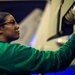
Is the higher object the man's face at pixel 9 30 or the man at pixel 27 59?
the man's face at pixel 9 30

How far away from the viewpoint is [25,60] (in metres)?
1.04

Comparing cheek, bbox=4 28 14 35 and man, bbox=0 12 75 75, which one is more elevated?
cheek, bbox=4 28 14 35

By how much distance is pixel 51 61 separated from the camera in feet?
3.43

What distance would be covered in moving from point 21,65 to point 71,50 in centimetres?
21

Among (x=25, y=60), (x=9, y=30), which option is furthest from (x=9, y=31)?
(x=25, y=60)

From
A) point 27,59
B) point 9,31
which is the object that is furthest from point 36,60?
point 9,31

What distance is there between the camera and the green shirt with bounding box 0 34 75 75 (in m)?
1.04

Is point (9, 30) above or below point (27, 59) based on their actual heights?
above

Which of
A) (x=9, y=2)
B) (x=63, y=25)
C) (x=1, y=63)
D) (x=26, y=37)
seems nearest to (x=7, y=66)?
(x=1, y=63)

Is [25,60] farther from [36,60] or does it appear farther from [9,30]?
[9,30]

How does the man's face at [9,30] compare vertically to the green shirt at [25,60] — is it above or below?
above

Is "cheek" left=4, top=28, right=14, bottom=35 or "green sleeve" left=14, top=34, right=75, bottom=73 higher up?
"cheek" left=4, top=28, right=14, bottom=35

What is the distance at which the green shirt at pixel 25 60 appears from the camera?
1.04 meters

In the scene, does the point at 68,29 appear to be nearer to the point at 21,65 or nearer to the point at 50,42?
the point at 50,42
